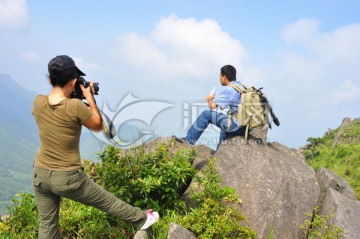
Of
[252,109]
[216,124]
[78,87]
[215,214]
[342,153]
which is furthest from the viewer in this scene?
[342,153]

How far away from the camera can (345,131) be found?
46156 millimetres

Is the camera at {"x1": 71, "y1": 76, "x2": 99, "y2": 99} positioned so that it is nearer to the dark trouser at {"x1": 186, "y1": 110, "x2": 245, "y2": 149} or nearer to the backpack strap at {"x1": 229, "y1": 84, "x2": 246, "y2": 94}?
the dark trouser at {"x1": 186, "y1": 110, "x2": 245, "y2": 149}

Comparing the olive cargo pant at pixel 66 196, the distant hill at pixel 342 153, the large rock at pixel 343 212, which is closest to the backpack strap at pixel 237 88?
the large rock at pixel 343 212

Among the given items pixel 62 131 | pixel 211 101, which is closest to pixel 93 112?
pixel 62 131

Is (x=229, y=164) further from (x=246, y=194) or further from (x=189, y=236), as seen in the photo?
(x=189, y=236)

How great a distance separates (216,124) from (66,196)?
4380 mm

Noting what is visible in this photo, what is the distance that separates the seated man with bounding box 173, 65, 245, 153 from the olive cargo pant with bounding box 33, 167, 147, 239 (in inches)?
129

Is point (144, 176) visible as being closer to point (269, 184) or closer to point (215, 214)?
point (215, 214)

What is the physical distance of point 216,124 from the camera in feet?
28.1

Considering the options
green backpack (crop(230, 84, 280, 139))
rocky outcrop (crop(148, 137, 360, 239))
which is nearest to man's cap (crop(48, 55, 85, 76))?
rocky outcrop (crop(148, 137, 360, 239))

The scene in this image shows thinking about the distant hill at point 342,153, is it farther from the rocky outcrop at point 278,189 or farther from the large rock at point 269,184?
the large rock at point 269,184

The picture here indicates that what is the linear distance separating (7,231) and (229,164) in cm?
473

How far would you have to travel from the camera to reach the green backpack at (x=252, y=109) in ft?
26.2

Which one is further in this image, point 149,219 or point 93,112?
point 149,219
